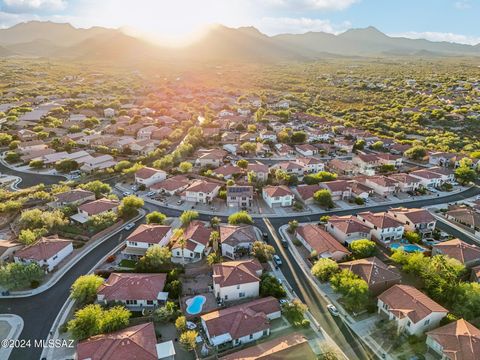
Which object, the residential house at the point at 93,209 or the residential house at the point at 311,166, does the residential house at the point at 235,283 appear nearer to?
the residential house at the point at 93,209

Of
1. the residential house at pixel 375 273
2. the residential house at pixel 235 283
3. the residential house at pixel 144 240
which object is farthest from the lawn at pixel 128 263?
the residential house at pixel 375 273

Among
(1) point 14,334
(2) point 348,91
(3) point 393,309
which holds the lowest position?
(1) point 14,334

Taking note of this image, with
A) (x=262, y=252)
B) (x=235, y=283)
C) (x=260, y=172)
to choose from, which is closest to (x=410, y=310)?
(x=262, y=252)

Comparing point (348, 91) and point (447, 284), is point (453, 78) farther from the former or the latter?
point (447, 284)

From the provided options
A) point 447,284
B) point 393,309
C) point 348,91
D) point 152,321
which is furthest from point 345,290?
point 348,91

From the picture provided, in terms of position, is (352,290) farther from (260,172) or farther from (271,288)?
(260,172)

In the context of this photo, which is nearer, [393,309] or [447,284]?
[393,309]
